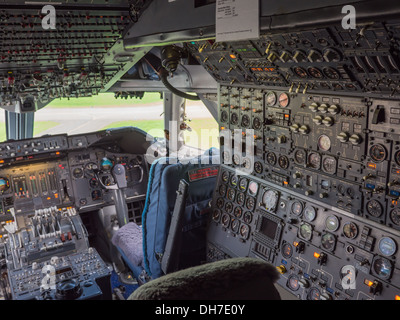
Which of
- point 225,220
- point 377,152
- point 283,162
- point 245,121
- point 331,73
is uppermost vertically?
point 331,73

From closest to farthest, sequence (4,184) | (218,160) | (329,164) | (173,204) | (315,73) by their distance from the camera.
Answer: (315,73) < (329,164) < (173,204) < (218,160) < (4,184)

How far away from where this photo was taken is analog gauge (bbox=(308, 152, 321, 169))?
262 cm

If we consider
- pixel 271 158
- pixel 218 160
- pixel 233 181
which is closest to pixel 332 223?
pixel 271 158

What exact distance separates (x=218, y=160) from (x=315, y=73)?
1504 mm

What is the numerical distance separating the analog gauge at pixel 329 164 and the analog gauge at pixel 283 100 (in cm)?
52

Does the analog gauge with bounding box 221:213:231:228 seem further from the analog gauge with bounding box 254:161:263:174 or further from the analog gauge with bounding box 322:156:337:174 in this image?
the analog gauge with bounding box 322:156:337:174

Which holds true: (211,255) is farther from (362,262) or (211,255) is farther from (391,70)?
(391,70)

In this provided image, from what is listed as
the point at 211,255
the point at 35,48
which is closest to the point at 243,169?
the point at 211,255

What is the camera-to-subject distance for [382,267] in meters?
2.23

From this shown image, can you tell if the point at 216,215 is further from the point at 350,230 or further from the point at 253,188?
the point at 350,230

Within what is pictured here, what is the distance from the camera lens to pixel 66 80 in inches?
161

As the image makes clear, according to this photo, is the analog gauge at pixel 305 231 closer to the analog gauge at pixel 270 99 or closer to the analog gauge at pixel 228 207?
the analog gauge at pixel 228 207

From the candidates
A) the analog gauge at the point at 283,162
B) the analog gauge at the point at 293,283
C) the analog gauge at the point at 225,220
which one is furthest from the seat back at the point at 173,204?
the analog gauge at the point at 293,283

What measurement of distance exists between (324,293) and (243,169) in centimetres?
125
